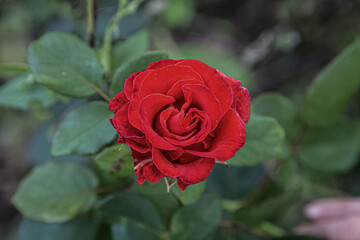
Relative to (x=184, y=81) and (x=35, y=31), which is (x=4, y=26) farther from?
(x=184, y=81)

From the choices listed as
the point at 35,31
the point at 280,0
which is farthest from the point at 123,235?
the point at 280,0

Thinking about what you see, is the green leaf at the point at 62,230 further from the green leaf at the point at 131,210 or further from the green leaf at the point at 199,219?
the green leaf at the point at 199,219

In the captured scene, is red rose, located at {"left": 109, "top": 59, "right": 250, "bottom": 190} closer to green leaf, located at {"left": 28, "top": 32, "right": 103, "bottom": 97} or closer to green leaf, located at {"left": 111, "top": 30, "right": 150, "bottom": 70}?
green leaf, located at {"left": 28, "top": 32, "right": 103, "bottom": 97}

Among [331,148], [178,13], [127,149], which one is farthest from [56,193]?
[178,13]

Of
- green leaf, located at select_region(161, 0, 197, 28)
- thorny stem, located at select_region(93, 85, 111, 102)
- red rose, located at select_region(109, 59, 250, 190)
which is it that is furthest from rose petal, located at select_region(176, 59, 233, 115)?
green leaf, located at select_region(161, 0, 197, 28)

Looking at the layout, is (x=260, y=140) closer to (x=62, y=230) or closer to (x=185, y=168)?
(x=185, y=168)

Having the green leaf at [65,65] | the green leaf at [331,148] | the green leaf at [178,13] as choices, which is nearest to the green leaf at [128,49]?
the green leaf at [65,65]
